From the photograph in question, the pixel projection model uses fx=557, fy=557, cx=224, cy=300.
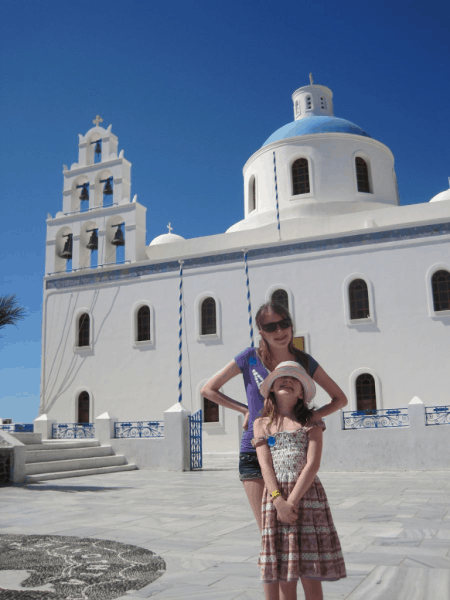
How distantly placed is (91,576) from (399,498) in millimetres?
4972

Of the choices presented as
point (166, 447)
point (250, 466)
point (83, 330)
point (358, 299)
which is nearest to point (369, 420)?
point (358, 299)

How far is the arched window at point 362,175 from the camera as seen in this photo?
19.1m

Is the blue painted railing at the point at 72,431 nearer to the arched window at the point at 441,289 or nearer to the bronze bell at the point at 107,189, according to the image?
the bronze bell at the point at 107,189

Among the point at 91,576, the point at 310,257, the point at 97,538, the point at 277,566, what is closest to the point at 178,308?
the point at 310,257

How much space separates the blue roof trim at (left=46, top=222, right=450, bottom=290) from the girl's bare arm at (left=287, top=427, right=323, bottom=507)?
44.7 ft

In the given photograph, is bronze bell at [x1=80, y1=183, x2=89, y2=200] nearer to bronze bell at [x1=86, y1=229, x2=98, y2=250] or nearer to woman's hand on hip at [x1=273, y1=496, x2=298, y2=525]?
bronze bell at [x1=86, y1=229, x2=98, y2=250]

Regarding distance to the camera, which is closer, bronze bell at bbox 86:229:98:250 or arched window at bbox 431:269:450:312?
arched window at bbox 431:269:450:312

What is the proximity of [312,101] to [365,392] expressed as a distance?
12628mm

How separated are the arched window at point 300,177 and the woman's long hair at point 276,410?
55.2ft

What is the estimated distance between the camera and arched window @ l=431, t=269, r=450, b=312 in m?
14.6

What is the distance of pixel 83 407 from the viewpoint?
18109 mm

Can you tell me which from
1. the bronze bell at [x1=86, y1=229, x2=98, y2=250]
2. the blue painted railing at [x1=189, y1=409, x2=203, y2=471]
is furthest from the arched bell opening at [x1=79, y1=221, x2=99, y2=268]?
the blue painted railing at [x1=189, y1=409, x2=203, y2=471]

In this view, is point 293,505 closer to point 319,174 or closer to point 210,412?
point 210,412

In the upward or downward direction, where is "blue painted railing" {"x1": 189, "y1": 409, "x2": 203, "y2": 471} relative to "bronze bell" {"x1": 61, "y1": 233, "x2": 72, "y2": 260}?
downward
